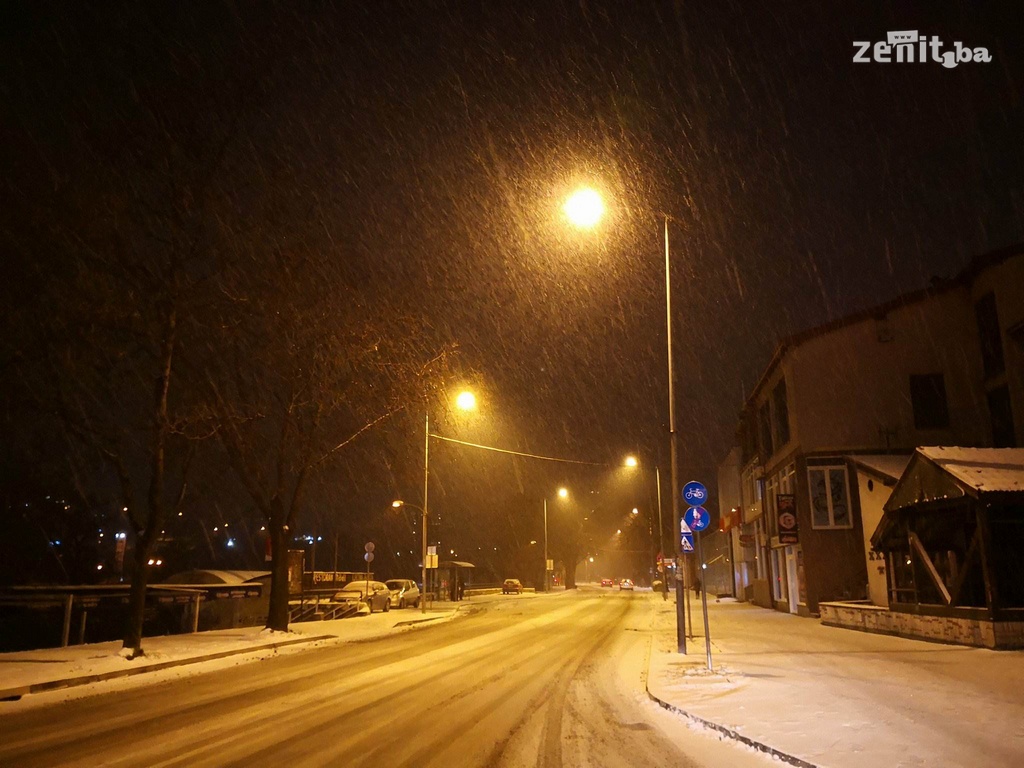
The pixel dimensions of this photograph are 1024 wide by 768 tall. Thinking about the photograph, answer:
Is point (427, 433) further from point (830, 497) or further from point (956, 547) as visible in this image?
point (956, 547)

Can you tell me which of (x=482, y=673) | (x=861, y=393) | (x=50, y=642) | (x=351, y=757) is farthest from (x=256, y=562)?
(x=351, y=757)

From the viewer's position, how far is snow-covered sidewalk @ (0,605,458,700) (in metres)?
13.0

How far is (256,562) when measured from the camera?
314 ft

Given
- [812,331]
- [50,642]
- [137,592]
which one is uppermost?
[812,331]

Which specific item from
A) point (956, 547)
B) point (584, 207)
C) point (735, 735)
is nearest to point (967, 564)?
point (956, 547)

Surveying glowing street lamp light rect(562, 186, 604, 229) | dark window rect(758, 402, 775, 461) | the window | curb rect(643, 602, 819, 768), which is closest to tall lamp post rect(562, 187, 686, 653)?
glowing street lamp light rect(562, 186, 604, 229)

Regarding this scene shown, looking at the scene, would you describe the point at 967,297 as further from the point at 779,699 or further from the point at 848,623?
the point at 779,699

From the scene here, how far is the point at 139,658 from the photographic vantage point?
53.4ft

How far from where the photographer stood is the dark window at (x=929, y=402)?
97.2ft

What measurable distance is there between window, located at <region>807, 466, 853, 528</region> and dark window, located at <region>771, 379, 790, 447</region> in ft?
10.8

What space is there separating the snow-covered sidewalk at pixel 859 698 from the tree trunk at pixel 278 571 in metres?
11.4

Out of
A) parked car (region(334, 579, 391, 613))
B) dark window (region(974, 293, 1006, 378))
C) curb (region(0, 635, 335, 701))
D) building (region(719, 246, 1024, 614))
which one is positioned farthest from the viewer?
parked car (region(334, 579, 391, 613))

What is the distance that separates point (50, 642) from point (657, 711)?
2109 centimetres

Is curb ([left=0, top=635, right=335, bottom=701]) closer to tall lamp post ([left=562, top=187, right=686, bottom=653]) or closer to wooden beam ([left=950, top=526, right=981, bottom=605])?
tall lamp post ([left=562, top=187, right=686, bottom=653])
